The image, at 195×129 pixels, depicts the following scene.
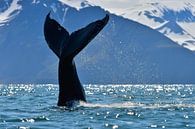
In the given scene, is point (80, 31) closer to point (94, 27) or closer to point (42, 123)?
point (94, 27)

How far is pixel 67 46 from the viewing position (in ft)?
65.1

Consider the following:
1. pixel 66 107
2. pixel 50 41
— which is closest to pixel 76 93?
pixel 66 107

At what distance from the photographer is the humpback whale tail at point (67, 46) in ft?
63.6

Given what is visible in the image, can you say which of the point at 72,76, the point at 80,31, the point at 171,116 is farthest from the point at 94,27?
the point at 171,116

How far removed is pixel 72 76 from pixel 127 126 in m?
4.12

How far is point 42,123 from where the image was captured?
17.8m

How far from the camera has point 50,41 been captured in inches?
795

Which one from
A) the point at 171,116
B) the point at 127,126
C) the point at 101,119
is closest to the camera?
the point at 127,126

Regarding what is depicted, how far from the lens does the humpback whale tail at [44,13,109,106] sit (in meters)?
19.4

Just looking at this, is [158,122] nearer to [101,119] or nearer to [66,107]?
[101,119]

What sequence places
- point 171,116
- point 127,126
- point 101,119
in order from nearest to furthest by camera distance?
point 127,126 → point 101,119 → point 171,116

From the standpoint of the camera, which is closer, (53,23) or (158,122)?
(158,122)

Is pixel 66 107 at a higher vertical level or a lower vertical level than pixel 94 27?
lower

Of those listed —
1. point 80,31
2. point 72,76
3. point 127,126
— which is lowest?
point 127,126
